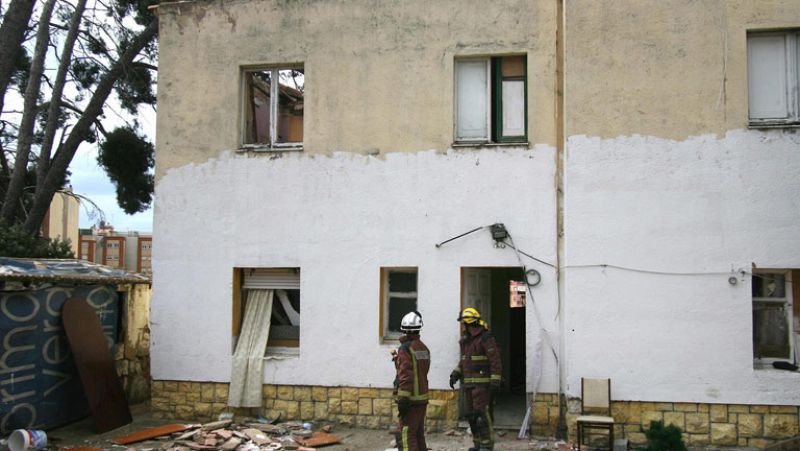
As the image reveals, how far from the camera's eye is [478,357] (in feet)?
30.4

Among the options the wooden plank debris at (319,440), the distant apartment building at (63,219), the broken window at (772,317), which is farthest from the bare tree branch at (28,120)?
the broken window at (772,317)

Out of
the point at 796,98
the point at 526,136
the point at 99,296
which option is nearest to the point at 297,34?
the point at 526,136

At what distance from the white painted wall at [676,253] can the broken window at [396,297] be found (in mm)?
2426

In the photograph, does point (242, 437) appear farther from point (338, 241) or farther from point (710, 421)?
point (710, 421)

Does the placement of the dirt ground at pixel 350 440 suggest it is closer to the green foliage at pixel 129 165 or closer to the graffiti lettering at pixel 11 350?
the graffiti lettering at pixel 11 350

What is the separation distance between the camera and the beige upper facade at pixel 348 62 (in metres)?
10.5

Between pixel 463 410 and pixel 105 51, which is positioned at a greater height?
pixel 105 51

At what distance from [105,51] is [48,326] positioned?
8.45 meters

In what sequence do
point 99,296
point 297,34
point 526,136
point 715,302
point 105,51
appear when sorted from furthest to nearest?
point 105,51, point 99,296, point 297,34, point 526,136, point 715,302

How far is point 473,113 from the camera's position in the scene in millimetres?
10805

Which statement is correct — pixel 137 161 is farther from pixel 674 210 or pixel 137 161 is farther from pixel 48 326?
pixel 674 210

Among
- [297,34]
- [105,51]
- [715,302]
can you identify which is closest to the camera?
[715,302]

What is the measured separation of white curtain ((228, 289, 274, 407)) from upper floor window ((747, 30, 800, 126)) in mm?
7862

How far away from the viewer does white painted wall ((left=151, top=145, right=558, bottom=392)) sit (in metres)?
10.4
